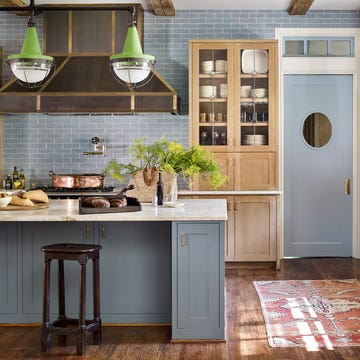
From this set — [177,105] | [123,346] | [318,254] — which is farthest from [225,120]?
[123,346]

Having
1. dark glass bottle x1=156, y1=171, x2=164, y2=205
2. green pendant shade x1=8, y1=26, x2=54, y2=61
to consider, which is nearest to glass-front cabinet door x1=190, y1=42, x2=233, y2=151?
dark glass bottle x1=156, y1=171, x2=164, y2=205

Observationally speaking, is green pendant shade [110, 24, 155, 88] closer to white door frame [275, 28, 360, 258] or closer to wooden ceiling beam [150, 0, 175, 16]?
wooden ceiling beam [150, 0, 175, 16]

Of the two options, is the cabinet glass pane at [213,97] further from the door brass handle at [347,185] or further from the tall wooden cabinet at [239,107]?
the door brass handle at [347,185]

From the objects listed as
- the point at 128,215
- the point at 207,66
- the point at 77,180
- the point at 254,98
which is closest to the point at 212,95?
the point at 207,66

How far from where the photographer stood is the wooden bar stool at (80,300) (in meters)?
4.05

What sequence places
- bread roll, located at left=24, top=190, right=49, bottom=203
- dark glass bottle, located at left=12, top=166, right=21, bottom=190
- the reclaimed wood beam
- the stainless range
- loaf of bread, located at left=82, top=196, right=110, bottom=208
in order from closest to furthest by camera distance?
loaf of bread, located at left=82, top=196, right=110, bottom=208 → bread roll, located at left=24, top=190, right=49, bottom=203 → the reclaimed wood beam → the stainless range → dark glass bottle, located at left=12, top=166, right=21, bottom=190

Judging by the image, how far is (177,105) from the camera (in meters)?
6.91

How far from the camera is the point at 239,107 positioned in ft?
23.2

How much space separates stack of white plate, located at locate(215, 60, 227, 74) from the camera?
23.2 ft

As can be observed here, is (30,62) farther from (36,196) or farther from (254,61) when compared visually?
(254,61)

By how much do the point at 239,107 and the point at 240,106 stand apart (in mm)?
18

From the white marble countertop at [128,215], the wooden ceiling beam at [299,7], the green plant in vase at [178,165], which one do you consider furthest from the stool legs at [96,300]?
the wooden ceiling beam at [299,7]

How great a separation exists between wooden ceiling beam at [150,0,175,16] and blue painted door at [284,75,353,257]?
1524 millimetres

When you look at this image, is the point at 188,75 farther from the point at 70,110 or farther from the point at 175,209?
the point at 175,209
